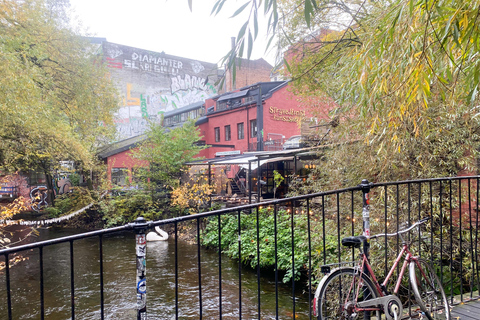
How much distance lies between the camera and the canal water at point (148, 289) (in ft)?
26.2

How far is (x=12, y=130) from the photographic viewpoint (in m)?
10.7

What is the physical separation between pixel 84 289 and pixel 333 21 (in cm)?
1084

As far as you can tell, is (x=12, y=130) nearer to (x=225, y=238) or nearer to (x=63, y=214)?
(x=225, y=238)

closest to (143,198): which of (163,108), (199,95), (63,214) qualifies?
(63,214)

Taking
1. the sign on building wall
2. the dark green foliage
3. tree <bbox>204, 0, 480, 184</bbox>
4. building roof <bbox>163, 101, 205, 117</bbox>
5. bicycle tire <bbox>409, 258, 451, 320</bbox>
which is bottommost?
the dark green foliage

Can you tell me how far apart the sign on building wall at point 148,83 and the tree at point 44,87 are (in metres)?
18.6

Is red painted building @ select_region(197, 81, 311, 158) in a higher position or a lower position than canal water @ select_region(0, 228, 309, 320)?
higher

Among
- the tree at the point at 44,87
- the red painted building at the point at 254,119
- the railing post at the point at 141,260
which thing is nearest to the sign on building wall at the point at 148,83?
the red painted building at the point at 254,119

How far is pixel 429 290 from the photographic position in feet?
9.77

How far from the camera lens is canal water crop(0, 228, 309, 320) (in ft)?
26.2

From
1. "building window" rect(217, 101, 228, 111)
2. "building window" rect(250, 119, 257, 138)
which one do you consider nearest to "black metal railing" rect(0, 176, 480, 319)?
"building window" rect(250, 119, 257, 138)

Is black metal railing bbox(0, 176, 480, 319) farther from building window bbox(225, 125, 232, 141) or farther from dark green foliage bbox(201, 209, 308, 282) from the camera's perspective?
building window bbox(225, 125, 232, 141)

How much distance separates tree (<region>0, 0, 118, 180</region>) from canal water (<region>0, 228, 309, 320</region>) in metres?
4.32

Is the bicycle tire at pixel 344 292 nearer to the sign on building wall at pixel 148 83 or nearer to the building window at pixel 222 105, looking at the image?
the building window at pixel 222 105
